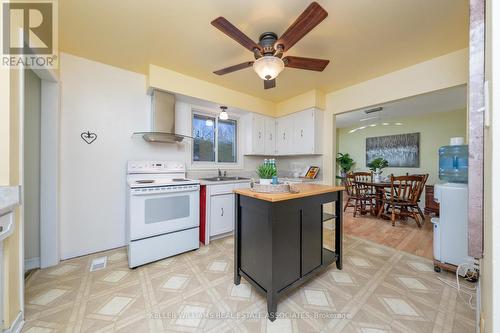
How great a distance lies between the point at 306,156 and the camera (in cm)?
376

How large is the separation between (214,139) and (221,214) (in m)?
1.46

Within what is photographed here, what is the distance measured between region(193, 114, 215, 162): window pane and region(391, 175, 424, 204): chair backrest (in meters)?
3.42

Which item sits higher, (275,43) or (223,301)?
(275,43)

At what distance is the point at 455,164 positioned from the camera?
1979 millimetres

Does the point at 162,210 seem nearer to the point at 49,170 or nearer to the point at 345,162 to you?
the point at 49,170

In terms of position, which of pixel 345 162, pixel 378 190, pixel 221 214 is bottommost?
pixel 221 214

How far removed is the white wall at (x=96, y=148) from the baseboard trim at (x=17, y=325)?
1.04 metres

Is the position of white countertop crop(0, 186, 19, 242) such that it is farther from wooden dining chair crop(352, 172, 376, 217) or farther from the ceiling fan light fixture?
wooden dining chair crop(352, 172, 376, 217)

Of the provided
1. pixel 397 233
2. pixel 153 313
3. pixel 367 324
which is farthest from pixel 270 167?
pixel 397 233

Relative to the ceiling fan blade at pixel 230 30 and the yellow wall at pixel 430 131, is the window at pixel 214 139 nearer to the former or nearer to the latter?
the ceiling fan blade at pixel 230 30

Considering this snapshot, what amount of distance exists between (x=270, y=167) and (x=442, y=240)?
1958 millimetres

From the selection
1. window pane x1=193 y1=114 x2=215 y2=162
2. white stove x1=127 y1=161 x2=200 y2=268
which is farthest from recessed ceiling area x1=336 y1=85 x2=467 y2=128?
white stove x1=127 y1=161 x2=200 y2=268

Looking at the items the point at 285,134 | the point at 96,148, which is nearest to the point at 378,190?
the point at 285,134

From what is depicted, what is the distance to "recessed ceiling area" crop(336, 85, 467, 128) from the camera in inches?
140
